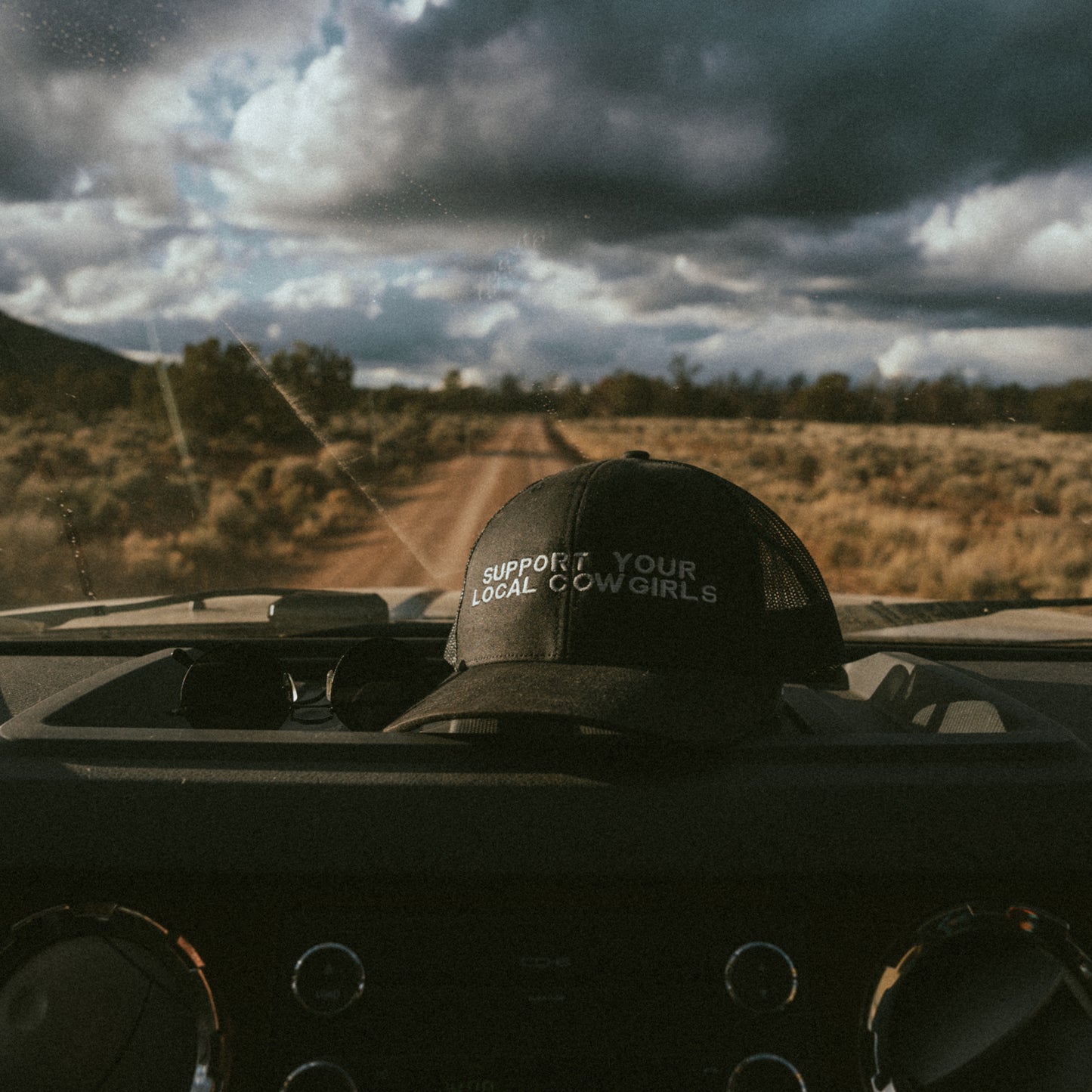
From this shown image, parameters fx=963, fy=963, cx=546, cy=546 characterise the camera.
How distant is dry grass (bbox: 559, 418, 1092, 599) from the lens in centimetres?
415

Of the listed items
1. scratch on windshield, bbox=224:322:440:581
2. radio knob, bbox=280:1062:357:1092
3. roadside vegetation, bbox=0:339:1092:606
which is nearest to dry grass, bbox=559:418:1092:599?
roadside vegetation, bbox=0:339:1092:606

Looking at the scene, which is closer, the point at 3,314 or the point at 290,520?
the point at 3,314

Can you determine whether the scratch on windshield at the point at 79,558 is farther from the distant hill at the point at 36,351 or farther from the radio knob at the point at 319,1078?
the radio knob at the point at 319,1078

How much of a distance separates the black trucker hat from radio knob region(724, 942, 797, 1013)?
325mm

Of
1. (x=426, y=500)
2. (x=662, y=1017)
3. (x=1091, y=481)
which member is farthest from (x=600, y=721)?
(x=1091, y=481)

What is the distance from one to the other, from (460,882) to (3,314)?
261cm

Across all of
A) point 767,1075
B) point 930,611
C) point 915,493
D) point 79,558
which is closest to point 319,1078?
point 767,1075

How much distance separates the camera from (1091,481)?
3986 mm

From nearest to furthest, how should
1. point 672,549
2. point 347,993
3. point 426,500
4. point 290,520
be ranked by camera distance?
point 347,993, point 672,549, point 426,500, point 290,520

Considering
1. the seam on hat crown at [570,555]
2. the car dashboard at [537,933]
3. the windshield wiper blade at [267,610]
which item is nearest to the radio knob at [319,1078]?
the car dashboard at [537,933]

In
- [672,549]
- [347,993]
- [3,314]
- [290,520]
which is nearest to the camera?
[347,993]

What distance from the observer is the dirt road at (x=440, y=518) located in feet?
10.6

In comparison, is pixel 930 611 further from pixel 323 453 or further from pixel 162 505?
pixel 162 505

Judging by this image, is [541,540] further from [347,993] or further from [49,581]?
[49,581]
